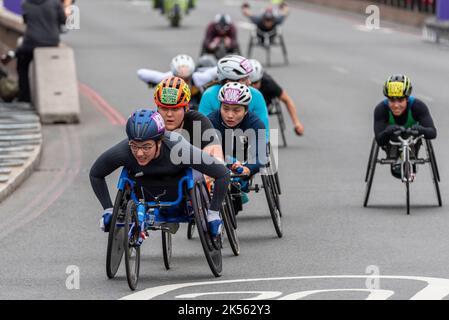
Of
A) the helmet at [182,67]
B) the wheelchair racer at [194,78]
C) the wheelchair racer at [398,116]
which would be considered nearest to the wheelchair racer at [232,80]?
the wheelchair racer at [398,116]

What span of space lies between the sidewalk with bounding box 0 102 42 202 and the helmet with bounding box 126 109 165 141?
6.30m

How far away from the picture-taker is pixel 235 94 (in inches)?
581

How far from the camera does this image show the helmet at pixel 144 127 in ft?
40.4

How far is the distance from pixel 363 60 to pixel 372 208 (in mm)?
24180

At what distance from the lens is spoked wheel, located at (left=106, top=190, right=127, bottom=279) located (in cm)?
1215

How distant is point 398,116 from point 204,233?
15.7 feet

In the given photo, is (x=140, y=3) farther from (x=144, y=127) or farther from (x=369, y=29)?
(x=144, y=127)

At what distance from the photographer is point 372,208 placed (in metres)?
17.3

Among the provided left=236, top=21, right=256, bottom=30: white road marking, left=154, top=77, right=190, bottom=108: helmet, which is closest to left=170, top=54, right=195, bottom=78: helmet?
left=154, top=77, right=190, bottom=108: helmet

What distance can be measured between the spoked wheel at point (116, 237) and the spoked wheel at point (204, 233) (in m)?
0.59

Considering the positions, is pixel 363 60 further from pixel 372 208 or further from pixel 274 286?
pixel 274 286

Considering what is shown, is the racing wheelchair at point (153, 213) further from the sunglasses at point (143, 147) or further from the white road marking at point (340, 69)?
the white road marking at point (340, 69)

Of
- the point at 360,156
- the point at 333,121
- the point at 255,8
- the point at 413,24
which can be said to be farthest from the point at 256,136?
the point at 255,8

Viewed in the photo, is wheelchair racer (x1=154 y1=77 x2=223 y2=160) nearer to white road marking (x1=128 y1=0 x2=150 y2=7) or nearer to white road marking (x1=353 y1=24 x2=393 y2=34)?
white road marking (x1=353 y1=24 x2=393 y2=34)
